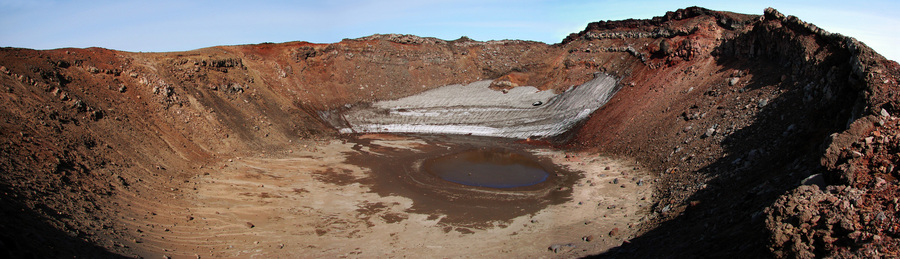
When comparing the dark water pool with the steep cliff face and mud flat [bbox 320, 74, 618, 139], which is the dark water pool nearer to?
the steep cliff face

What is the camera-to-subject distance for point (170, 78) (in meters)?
24.0

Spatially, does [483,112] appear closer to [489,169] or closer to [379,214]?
[489,169]

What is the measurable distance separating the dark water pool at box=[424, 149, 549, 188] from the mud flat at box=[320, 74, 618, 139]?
493 cm

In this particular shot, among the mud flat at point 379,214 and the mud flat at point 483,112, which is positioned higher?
the mud flat at point 483,112

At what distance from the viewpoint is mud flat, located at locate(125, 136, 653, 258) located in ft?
39.8

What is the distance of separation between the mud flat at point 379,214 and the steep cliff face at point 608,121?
962 mm

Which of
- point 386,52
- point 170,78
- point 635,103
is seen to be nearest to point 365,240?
point 170,78

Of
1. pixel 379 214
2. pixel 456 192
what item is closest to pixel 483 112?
pixel 456 192

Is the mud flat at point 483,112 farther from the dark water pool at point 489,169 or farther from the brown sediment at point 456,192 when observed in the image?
the brown sediment at point 456,192

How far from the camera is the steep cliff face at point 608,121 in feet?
30.2

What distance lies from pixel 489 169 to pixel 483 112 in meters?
12.3

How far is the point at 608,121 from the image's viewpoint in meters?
25.9

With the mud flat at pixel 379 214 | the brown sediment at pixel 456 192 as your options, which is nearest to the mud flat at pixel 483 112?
the brown sediment at pixel 456 192

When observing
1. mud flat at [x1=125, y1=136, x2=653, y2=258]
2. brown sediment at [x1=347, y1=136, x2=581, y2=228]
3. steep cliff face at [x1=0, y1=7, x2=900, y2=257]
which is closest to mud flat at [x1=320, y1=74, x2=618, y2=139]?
steep cliff face at [x1=0, y1=7, x2=900, y2=257]
